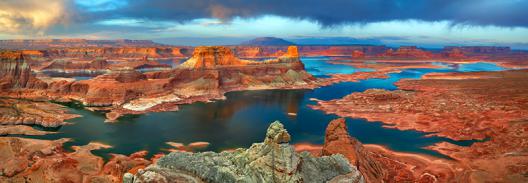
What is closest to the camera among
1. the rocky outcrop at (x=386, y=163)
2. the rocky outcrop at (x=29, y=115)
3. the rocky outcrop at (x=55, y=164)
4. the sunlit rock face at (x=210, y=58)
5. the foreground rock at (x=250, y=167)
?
the foreground rock at (x=250, y=167)

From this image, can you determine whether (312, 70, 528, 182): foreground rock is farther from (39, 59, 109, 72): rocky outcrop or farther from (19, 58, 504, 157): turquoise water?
(39, 59, 109, 72): rocky outcrop

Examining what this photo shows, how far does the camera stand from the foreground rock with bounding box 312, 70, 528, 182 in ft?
124

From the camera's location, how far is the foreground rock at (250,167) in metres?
19.5

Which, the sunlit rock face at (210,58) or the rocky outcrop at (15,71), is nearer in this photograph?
the rocky outcrop at (15,71)

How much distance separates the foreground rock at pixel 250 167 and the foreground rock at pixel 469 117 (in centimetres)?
2257

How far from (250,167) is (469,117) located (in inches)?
2252

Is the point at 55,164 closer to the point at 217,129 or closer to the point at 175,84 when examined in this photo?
the point at 217,129

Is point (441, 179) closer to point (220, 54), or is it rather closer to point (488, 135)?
point (488, 135)

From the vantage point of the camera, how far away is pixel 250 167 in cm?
2008

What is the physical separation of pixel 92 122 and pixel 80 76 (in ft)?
293

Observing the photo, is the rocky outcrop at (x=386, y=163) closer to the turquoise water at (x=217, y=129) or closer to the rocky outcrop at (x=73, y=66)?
the turquoise water at (x=217, y=129)

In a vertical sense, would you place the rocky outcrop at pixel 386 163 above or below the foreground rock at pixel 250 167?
below

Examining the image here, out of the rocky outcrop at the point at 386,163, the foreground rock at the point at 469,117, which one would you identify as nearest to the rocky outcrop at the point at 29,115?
the rocky outcrop at the point at 386,163

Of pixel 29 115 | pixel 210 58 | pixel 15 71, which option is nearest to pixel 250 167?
pixel 29 115
